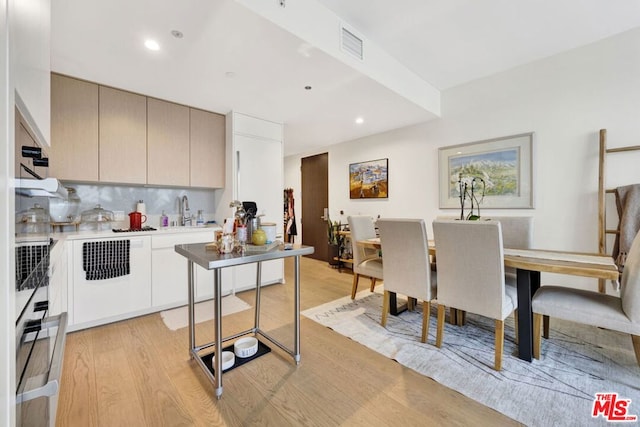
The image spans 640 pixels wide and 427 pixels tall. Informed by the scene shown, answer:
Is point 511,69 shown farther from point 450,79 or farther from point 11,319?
point 11,319

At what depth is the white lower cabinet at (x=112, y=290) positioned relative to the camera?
234cm

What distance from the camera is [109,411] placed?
1.47 m

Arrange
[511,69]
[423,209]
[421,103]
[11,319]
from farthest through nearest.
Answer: [423,209]
[421,103]
[511,69]
[11,319]

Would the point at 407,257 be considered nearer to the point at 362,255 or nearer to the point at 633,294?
the point at 362,255

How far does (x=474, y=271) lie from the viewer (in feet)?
6.17

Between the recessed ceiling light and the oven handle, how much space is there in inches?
76.6

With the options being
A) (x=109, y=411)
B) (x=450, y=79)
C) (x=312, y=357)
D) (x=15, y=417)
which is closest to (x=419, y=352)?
(x=312, y=357)

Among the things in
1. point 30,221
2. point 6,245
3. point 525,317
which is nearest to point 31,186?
point 30,221

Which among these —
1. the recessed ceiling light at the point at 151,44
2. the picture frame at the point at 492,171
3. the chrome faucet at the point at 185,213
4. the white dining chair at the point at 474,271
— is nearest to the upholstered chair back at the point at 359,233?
the white dining chair at the point at 474,271

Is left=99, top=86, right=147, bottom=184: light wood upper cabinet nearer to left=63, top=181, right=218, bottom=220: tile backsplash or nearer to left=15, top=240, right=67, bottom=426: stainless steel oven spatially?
left=63, top=181, right=218, bottom=220: tile backsplash

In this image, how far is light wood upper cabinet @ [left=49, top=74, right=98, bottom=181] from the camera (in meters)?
2.42

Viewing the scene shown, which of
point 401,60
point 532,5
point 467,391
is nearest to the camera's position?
point 467,391

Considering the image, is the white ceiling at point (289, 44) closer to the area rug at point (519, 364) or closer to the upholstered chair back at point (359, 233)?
the upholstered chair back at point (359, 233)

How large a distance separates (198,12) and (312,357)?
2.48 meters
